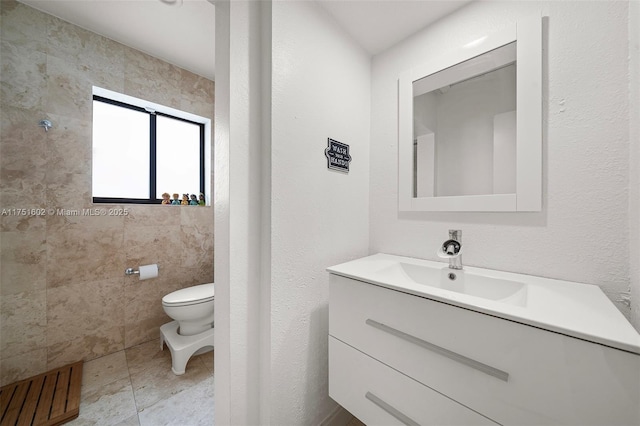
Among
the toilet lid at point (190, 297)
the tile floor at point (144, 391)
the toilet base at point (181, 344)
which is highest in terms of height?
the toilet lid at point (190, 297)

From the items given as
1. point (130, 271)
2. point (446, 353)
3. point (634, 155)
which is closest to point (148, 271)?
point (130, 271)

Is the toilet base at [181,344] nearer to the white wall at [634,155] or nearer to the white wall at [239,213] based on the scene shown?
the white wall at [239,213]

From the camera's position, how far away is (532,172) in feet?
2.79

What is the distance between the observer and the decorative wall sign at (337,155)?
1097 mm

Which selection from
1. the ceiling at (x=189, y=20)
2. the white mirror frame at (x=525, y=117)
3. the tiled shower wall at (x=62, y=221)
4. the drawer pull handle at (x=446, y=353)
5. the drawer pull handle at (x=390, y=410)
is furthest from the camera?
the tiled shower wall at (x=62, y=221)

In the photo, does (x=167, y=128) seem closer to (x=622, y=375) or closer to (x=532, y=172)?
(x=532, y=172)

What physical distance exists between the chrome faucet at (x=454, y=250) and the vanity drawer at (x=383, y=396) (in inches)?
18.6

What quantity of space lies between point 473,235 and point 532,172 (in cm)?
33

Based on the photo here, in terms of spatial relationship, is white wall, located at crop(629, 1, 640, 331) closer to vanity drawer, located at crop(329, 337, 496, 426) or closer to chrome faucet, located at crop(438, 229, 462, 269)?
chrome faucet, located at crop(438, 229, 462, 269)

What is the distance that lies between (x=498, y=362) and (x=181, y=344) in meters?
1.83

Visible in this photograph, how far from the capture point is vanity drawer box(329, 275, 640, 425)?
1.43ft

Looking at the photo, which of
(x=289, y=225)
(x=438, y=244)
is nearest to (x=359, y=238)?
(x=438, y=244)

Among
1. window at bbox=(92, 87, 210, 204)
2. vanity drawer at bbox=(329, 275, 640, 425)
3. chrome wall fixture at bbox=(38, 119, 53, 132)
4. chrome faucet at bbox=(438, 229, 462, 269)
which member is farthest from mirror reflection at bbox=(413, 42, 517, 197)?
chrome wall fixture at bbox=(38, 119, 53, 132)

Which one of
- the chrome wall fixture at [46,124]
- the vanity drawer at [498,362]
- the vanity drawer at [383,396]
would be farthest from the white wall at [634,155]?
the chrome wall fixture at [46,124]
